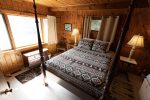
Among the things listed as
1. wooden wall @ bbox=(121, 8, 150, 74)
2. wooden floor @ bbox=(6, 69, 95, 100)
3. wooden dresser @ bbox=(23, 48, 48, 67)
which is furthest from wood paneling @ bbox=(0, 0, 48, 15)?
wooden wall @ bbox=(121, 8, 150, 74)

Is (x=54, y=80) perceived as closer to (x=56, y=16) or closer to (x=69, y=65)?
(x=69, y=65)

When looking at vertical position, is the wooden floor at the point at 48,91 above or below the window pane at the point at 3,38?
below

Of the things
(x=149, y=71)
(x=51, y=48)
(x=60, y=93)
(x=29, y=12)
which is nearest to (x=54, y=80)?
(x=60, y=93)

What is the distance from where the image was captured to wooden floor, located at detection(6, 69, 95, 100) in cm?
176

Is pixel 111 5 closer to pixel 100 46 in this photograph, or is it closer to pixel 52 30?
pixel 100 46

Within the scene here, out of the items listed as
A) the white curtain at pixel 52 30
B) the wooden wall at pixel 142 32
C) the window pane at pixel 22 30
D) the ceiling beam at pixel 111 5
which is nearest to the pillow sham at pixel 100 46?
the wooden wall at pixel 142 32

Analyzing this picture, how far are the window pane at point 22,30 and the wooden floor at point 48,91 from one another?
1.40 meters

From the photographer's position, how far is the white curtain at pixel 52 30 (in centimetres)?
357

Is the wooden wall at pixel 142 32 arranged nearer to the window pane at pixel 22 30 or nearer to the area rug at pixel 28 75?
the area rug at pixel 28 75

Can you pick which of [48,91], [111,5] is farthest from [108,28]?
[48,91]

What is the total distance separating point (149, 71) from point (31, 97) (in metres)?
3.35

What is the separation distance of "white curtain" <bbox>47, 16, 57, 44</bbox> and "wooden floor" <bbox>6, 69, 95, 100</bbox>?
2002 mm

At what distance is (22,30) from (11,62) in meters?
1.16

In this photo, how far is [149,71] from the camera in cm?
257
